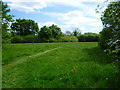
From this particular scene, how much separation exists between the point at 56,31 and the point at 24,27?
49.0 ft

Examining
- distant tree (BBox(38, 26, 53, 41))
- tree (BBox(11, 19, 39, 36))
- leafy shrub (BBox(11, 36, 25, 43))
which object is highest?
tree (BBox(11, 19, 39, 36))

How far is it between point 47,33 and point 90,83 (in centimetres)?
5511

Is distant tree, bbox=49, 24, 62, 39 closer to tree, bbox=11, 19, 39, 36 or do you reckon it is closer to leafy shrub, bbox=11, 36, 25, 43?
tree, bbox=11, 19, 39, 36

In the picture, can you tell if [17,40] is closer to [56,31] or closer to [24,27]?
[24,27]

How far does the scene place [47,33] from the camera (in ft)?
195

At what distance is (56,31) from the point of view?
67375mm

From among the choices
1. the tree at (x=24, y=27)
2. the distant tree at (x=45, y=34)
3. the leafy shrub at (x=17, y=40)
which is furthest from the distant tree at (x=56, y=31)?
the leafy shrub at (x=17, y=40)

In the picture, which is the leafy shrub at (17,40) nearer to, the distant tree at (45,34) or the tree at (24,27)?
the distant tree at (45,34)

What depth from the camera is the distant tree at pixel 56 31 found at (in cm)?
6603

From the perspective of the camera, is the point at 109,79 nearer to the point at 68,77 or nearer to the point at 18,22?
the point at 68,77

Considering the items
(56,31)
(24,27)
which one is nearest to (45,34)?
(56,31)

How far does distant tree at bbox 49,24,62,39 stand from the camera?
66025mm

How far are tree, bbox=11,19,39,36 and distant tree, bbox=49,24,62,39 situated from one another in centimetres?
827

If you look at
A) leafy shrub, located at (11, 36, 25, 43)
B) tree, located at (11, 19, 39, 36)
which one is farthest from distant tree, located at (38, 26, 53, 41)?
leafy shrub, located at (11, 36, 25, 43)
